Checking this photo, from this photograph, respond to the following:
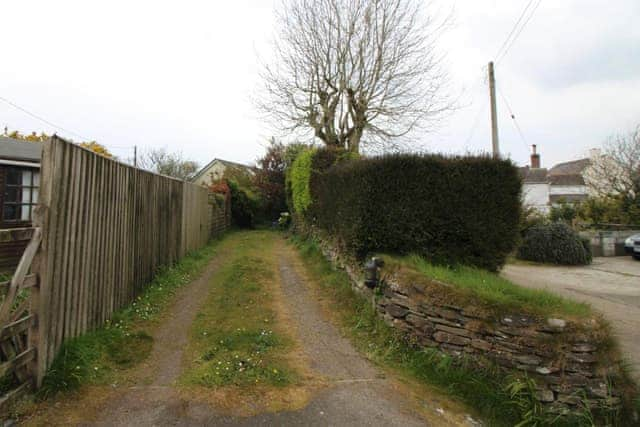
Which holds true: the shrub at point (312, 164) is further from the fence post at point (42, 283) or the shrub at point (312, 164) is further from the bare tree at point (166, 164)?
the bare tree at point (166, 164)

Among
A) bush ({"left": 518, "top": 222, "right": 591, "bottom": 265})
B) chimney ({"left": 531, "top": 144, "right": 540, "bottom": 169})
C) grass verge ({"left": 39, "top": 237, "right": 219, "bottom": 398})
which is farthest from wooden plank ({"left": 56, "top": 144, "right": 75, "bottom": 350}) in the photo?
chimney ({"left": 531, "top": 144, "right": 540, "bottom": 169})

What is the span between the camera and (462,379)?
3.39 metres

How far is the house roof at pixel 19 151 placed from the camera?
863 cm

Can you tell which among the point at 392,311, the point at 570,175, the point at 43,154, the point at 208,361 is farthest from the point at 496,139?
the point at 570,175

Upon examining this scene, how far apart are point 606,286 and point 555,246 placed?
3140 mm

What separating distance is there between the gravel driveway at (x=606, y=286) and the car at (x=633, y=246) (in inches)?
9.5

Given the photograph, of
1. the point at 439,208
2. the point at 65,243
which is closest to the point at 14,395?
the point at 65,243

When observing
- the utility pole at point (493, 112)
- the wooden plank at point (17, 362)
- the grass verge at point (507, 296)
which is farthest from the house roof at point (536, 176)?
the wooden plank at point (17, 362)

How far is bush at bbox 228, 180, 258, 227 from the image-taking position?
60.1 feet

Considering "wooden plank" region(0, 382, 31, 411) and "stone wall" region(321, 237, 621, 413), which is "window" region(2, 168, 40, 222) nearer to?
"wooden plank" region(0, 382, 31, 411)

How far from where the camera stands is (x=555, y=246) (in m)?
10.8

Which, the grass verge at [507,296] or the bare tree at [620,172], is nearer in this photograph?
the grass verge at [507,296]

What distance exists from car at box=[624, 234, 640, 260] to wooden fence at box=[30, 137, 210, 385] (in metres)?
14.7

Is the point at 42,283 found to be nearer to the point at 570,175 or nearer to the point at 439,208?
the point at 439,208
